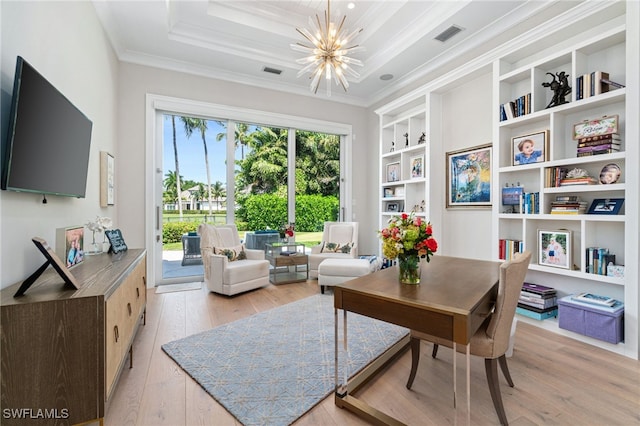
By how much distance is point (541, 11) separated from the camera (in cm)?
303

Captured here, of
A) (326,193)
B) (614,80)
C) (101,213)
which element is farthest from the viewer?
(326,193)

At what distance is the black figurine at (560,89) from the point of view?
2.83 metres

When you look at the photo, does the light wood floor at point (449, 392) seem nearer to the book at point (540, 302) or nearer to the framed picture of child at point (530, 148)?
the book at point (540, 302)

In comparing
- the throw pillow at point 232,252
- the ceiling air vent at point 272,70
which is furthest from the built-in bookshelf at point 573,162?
the throw pillow at point 232,252

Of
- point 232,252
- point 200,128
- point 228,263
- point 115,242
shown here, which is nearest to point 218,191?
point 200,128

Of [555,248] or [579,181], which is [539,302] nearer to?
[555,248]

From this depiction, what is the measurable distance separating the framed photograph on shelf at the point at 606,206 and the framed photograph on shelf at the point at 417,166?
83.0 inches

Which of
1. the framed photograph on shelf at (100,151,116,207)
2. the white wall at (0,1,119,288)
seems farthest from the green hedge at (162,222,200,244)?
the white wall at (0,1,119,288)

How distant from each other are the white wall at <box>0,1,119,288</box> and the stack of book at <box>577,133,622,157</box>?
4180 mm

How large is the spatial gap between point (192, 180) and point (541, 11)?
4.89m

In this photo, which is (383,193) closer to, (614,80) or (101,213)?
(614,80)

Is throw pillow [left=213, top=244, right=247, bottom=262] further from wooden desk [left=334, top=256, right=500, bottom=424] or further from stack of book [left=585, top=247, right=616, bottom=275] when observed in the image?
stack of book [left=585, top=247, right=616, bottom=275]

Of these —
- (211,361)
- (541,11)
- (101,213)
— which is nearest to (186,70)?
(101,213)

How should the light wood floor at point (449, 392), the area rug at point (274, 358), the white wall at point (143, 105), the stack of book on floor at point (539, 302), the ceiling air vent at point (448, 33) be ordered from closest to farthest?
the light wood floor at point (449, 392)
the area rug at point (274, 358)
the stack of book on floor at point (539, 302)
the ceiling air vent at point (448, 33)
the white wall at point (143, 105)
